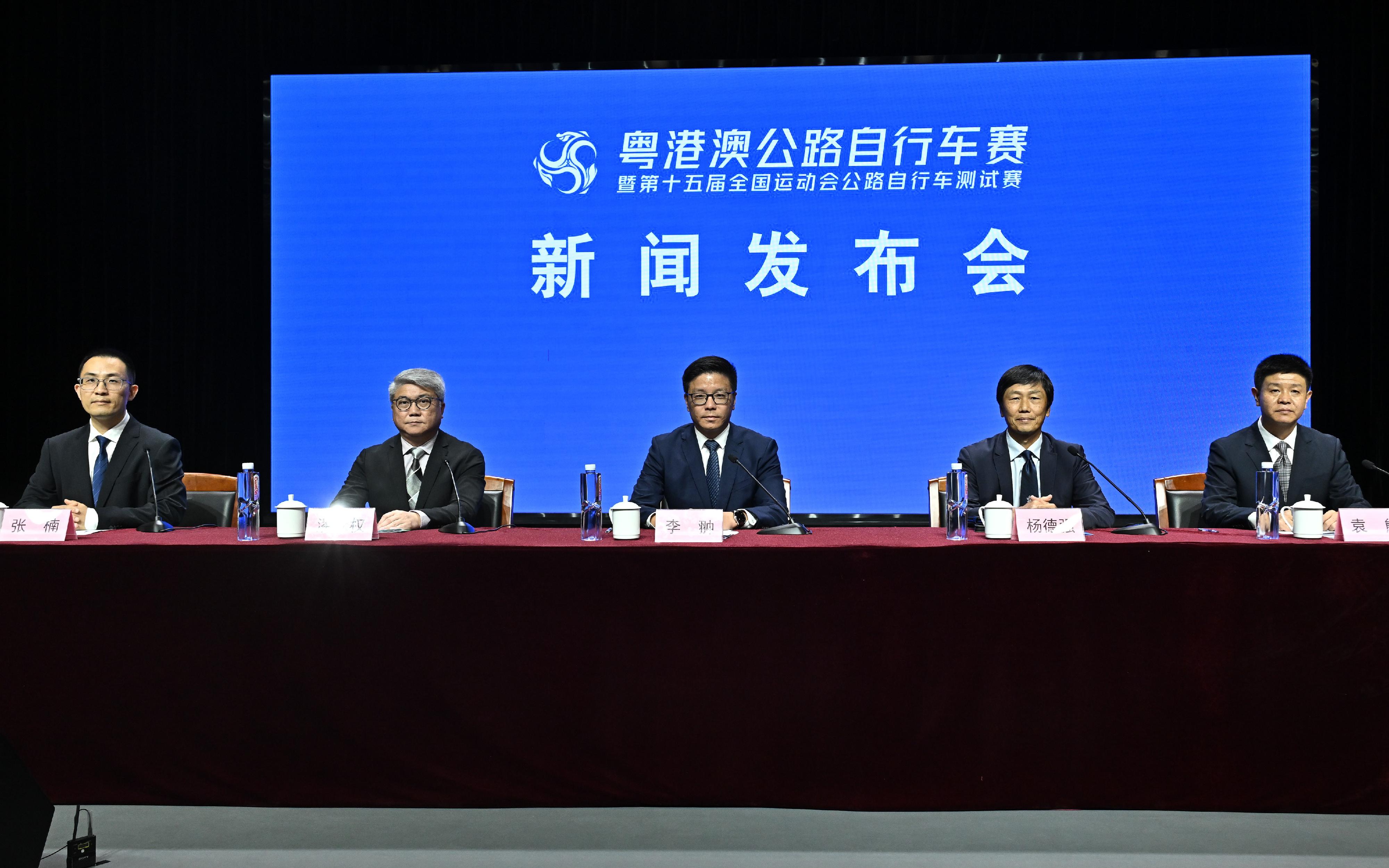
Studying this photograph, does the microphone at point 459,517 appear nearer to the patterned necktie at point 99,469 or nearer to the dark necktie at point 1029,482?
the patterned necktie at point 99,469

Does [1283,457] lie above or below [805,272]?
below

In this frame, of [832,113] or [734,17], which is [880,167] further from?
[734,17]

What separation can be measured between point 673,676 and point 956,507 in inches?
29.5

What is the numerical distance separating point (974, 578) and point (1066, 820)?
60 cm

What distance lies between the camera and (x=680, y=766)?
1934 millimetres

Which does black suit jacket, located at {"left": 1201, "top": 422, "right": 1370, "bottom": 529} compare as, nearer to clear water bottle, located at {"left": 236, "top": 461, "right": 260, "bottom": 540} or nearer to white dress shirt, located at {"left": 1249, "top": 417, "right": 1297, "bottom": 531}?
white dress shirt, located at {"left": 1249, "top": 417, "right": 1297, "bottom": 531}

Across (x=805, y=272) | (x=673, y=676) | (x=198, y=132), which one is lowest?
(x=673, y=676)

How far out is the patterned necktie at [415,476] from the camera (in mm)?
2902

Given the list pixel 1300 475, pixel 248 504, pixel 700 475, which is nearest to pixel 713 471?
pixel 700 475

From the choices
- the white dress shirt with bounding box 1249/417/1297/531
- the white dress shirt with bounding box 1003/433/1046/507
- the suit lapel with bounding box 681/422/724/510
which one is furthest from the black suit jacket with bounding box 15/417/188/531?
the white dress shirt with bounding box 1249/417/1297/531

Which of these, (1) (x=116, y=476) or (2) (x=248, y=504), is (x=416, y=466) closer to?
(2) (x=248, y=504)

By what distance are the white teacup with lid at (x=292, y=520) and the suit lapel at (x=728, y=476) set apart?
4.16ft

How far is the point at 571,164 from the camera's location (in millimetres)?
3840

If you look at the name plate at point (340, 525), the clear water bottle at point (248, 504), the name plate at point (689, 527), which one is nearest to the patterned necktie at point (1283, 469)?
the name plate at point (689, 527)
